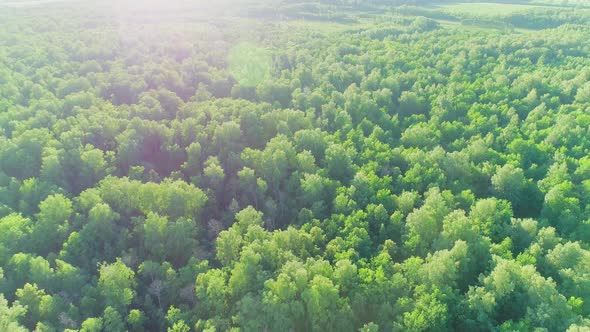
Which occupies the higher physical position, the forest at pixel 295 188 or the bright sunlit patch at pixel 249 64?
the bright sunlit patch at pixel 249 64

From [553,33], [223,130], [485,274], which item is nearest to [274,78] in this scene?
[223,130]

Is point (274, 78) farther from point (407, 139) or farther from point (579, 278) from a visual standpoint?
point (579, 278)

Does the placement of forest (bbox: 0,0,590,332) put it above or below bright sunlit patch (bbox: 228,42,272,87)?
below

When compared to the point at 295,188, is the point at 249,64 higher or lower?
higher

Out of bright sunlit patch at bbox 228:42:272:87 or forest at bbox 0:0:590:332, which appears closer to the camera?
forest at bbox 0:0:590:332

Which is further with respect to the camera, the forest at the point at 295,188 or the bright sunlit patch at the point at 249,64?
the bright sunlit patch at the point at 249,64
